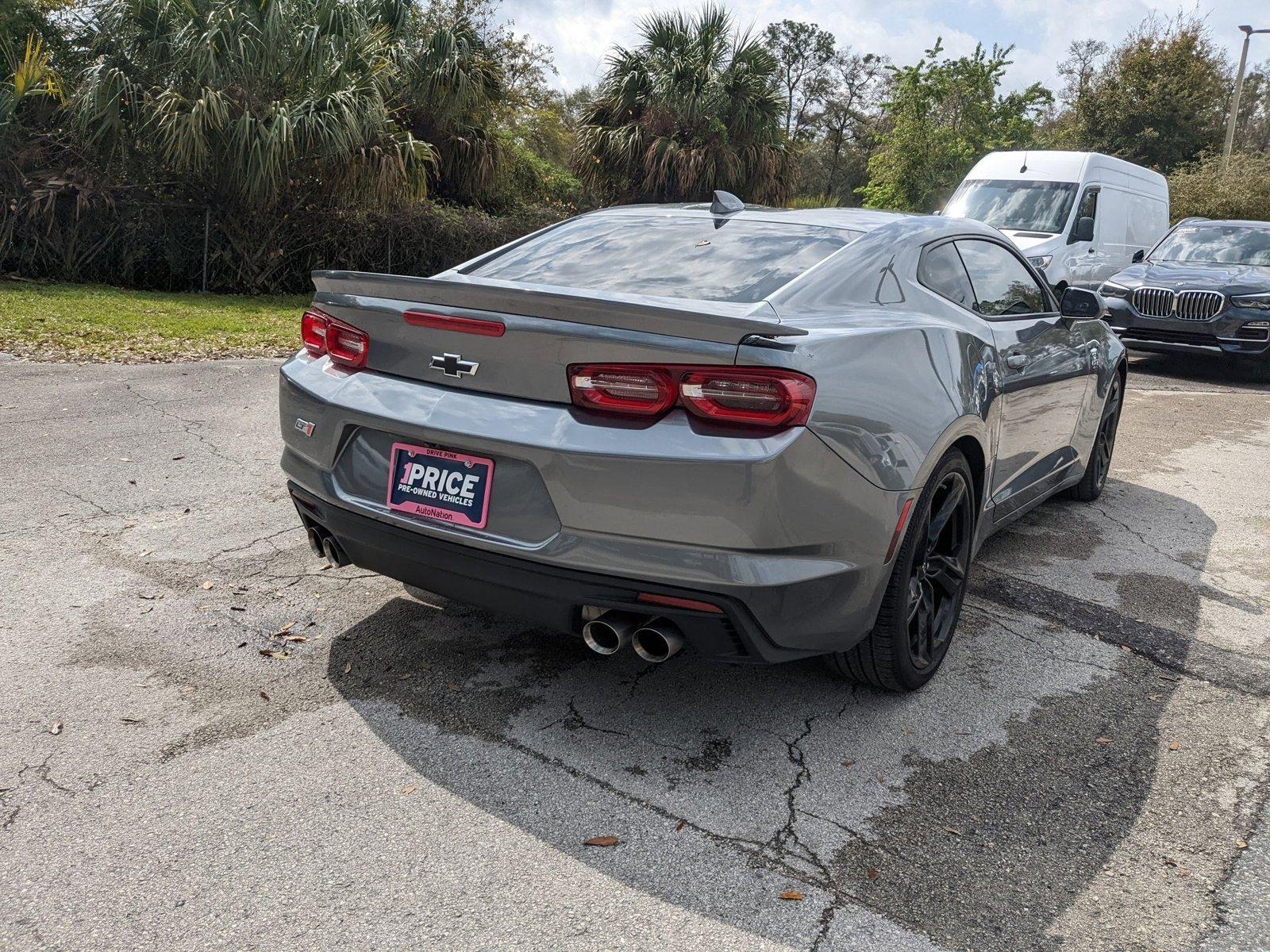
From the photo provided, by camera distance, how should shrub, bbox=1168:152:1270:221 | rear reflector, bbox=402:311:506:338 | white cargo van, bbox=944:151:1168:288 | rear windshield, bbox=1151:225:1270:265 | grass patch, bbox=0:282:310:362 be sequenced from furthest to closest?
1. shrub, bbox=1168:152:1270:221
2. white cargo van, bbox=944:151:1168:288
3. rear windshield, bbox=1151:225:1270:265
4. grass patch, bbox=0:282:310:362
5. rear reflector, bbox=402:311:506:338

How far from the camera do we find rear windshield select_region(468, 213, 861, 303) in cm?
328

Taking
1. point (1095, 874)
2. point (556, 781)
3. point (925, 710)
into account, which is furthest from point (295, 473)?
point (1095, 874)

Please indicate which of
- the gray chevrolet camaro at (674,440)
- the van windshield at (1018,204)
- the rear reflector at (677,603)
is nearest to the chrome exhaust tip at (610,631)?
the gray chevrolet camaro at (674,440)

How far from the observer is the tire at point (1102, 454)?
5.87 m

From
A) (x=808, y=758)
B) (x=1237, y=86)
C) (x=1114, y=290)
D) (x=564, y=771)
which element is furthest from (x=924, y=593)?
(x=1237, y=86)

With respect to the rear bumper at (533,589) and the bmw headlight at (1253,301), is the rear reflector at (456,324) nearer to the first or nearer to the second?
the rear bumper at (533,589)

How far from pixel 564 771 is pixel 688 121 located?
18.0 metres

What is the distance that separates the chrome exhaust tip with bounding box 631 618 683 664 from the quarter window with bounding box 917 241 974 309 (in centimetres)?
163

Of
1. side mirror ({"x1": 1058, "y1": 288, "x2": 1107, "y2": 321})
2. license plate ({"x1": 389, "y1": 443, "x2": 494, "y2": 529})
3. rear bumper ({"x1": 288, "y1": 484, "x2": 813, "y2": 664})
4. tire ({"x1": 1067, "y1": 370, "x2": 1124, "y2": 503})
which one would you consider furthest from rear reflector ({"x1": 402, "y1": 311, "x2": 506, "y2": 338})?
tire ({"x1": 1067, "y1": 370, "x2": 1124, "y2": 503})

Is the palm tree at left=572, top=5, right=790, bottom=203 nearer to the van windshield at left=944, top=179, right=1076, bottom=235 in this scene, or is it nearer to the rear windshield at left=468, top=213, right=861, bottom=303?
the van windshield at left=944, top=179, right=1076, bottom=235

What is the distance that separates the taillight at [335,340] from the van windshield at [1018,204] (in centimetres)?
1114

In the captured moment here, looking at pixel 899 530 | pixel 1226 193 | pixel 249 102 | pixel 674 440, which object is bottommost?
pixel 899 530

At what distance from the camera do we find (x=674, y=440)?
2.63 m

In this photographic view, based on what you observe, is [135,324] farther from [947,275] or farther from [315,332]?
[947,275]
